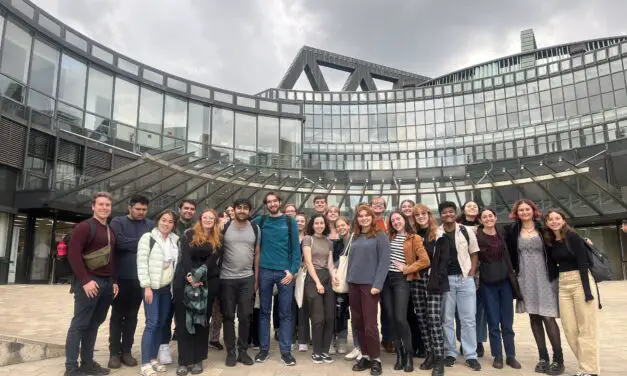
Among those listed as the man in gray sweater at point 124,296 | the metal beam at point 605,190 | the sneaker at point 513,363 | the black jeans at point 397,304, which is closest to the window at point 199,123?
the metal beam at point 605,190

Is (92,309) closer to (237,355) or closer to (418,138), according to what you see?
(237,355)

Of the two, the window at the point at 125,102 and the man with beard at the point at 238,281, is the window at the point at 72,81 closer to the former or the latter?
the window at the point at 125,102

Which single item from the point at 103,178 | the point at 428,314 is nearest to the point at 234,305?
the point at 428,314

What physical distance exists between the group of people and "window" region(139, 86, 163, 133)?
57.9 feet

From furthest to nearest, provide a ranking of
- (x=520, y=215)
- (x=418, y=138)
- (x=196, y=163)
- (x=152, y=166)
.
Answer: (x=418, y=138)
(x=196, y=163)
(x=152, y=166)
(x=520, y=215)

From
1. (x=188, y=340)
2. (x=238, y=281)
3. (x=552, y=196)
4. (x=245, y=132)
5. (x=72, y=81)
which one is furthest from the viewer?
(x=245, y=132)

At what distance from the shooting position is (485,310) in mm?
5078

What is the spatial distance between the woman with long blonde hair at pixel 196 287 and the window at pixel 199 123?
64.0 ft

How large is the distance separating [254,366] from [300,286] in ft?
3.43

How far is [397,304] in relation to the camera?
480 cm

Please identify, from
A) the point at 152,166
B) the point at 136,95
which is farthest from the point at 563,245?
the point at 136,95

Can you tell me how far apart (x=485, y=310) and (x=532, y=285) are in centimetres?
59

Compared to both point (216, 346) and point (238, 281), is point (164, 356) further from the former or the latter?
point (238, 281)

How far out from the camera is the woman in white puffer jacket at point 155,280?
4.52m
